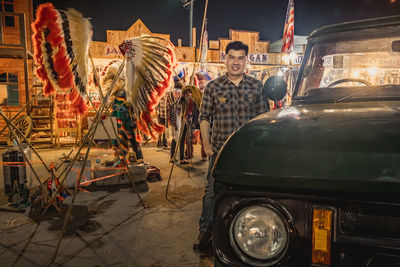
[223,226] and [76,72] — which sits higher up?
[76,72]

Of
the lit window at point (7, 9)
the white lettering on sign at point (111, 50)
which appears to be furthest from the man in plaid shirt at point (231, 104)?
the lit window at point (7, 9)

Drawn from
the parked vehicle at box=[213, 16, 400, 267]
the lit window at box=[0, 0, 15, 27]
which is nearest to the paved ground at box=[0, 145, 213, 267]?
the parked vehicle at box=[213, 16, 400, 267]

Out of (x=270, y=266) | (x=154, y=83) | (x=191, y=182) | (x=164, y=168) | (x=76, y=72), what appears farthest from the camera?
(x=164, y=168)

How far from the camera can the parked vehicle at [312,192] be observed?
92cm

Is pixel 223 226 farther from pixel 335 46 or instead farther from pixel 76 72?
pixel 76 72

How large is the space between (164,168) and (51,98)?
6335mm

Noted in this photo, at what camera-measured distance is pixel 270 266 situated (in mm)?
1028

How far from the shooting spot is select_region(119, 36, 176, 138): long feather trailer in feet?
12.4

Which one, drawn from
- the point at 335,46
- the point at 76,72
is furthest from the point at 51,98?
the point at 335,46

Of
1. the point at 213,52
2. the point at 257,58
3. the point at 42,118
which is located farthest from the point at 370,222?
the point at 257,58

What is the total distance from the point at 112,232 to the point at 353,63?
310 cm

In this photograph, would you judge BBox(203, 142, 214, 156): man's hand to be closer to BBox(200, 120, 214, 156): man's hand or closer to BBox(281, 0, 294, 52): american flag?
BBox(200, 120, 214, 156): man's hand

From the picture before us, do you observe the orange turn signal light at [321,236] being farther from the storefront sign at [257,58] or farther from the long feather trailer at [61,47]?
the storefront sign at [257,58]

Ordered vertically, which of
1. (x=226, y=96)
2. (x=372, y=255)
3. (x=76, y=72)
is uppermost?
(x=76, y=72)
